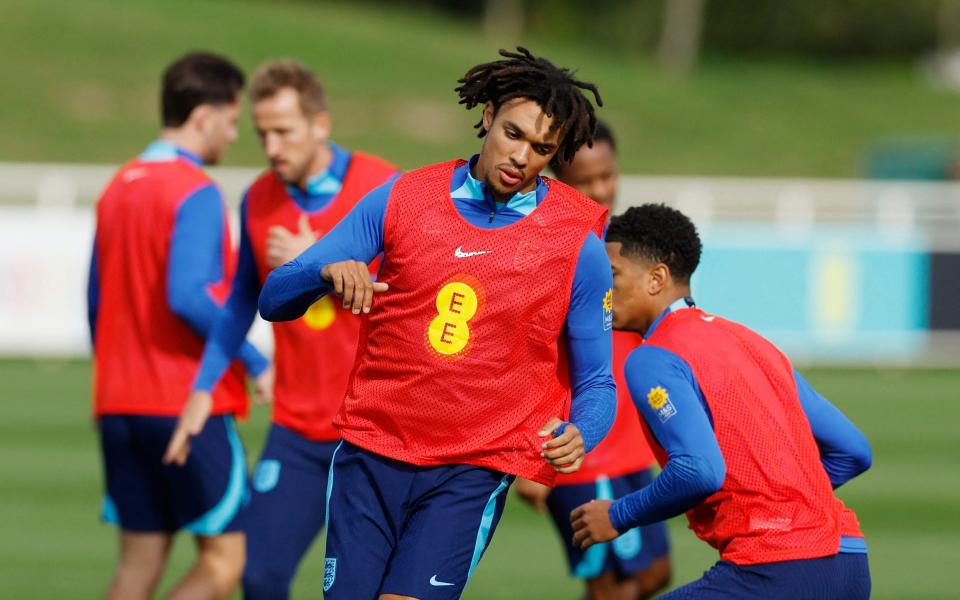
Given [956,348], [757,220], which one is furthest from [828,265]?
[757,220]

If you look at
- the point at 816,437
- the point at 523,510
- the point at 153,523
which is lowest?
the point at 523,510

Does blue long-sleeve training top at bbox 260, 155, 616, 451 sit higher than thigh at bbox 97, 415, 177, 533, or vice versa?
blue long-sleeve training top at bbox 260, 155, 616, 451

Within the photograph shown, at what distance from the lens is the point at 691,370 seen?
451cm

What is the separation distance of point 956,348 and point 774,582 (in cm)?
1333

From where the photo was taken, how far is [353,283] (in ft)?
13.8

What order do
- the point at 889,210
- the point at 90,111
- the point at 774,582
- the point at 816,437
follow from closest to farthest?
the point at 774,582, the point at 816,437, the point at 889,210, the point at 90,111

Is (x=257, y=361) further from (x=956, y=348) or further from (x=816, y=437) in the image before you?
(x=956, y=348)

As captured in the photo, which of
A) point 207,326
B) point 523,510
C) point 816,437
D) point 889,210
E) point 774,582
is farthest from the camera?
point 889,210

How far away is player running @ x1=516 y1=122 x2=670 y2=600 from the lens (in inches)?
248

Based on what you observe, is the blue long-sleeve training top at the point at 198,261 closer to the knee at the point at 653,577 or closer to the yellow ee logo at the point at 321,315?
the yellow ee logo at the point at 321,315

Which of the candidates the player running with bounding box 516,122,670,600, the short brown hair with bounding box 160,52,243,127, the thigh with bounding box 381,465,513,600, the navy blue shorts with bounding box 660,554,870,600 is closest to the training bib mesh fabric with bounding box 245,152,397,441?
the short brown hair with bounding box 160,52,243,127

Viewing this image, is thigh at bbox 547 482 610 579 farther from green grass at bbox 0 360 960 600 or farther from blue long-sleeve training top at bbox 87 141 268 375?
green grass at bbox 0 360 960 600

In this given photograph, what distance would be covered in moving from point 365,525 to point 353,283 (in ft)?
2.60

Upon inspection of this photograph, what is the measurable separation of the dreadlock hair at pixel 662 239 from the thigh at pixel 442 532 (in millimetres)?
858
